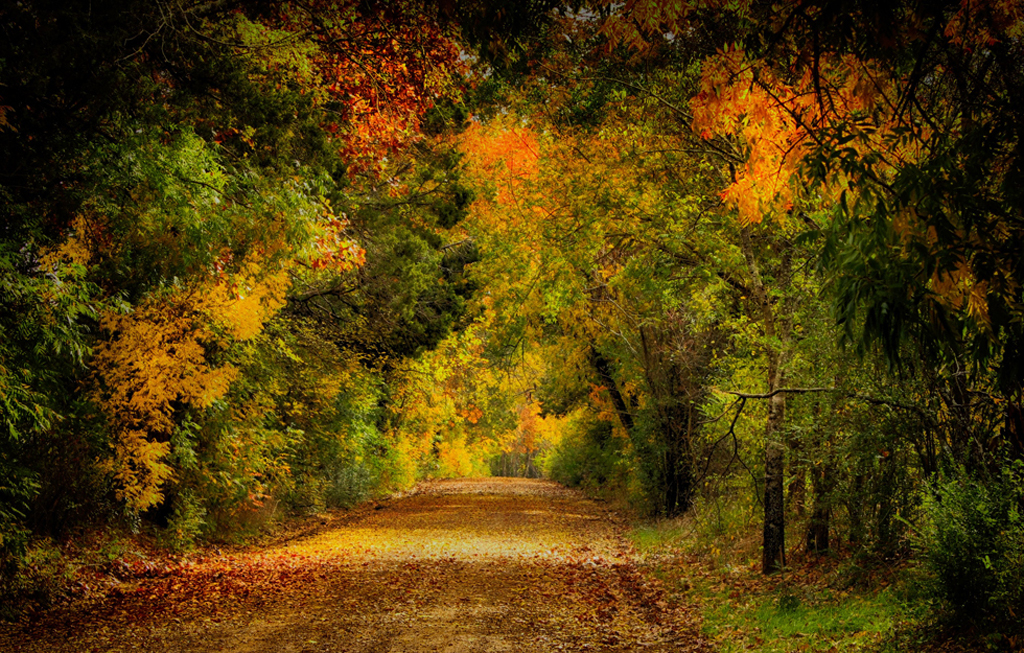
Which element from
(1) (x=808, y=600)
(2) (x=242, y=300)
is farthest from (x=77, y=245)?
(1) (x=808, y=600)

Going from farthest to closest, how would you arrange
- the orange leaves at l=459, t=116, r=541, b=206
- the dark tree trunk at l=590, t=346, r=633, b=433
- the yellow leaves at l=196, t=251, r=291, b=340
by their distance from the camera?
the dark tree trunk at l=590, t=346, r=633, b=433, the orange leaves at l=459, t=116, r=541, b=206, the yellow leaves at l=196, t=251, r=291, b=340

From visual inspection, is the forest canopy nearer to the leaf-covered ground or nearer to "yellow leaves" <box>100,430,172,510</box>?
"yellow leaves" <box>100,430,172,510</box>

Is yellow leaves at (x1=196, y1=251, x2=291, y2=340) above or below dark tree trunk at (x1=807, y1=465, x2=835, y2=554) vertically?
above

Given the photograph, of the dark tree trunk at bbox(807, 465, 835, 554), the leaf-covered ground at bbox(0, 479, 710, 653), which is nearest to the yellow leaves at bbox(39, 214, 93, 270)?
the leaf-covered ground at bbox(0, 479, 710, 653)

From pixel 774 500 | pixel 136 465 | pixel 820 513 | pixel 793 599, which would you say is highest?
pixel 136 465

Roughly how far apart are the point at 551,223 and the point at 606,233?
1.01m

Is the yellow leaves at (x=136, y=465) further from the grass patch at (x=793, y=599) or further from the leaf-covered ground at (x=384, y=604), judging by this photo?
the grass patch at (x=793, y=599)

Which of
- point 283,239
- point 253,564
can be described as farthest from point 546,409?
point 283,239

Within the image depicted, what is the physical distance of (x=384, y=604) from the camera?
30.8ft

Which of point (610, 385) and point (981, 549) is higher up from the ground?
point (610, 385)

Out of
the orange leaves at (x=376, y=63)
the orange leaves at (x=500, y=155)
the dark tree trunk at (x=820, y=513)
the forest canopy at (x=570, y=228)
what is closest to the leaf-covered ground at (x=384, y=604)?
the forest canopy at (x=570, y=228)

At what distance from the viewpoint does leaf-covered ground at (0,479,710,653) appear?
7.52 meters

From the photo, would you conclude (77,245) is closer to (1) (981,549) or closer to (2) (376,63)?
(2) (376,63)

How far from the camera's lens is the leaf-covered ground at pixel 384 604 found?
7.52 m
